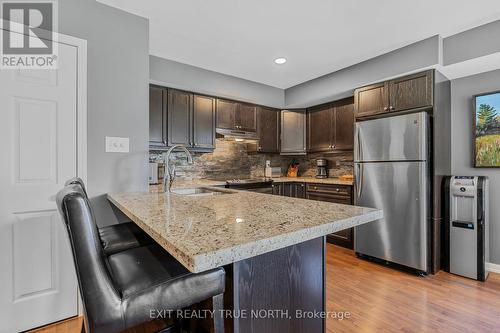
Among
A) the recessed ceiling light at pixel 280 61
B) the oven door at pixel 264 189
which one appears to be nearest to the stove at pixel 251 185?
the oven door at pixel 264 189

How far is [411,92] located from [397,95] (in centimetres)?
14

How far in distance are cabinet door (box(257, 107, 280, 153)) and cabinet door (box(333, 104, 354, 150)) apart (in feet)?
3.19

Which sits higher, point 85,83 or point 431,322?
point 85,83

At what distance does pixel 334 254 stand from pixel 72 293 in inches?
110

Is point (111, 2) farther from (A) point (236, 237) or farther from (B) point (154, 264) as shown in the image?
(A) point (236, 237)

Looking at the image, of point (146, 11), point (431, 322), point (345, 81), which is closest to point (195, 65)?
point (146, 11)

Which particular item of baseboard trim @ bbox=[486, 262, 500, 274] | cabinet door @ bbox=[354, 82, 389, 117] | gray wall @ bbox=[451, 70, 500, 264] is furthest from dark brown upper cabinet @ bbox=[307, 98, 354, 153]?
baseboard trim @ bbox=[486, 262, 500, 274]

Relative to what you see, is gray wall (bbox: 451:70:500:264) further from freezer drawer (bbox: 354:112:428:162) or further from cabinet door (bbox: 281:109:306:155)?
cabinet door (bbox: 281:109:306:155)

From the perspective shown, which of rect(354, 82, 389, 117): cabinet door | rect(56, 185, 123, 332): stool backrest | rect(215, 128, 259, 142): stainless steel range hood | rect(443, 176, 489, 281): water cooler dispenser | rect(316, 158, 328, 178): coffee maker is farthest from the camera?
rect(316, 158, 328, 178): coffee maker

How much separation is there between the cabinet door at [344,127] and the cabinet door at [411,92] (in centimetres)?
79

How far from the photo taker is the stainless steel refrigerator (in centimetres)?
253

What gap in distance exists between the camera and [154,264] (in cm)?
106

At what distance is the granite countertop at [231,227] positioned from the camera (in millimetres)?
609

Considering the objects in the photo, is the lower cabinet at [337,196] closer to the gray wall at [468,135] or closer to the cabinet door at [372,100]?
the cabinet door at [372,100]
